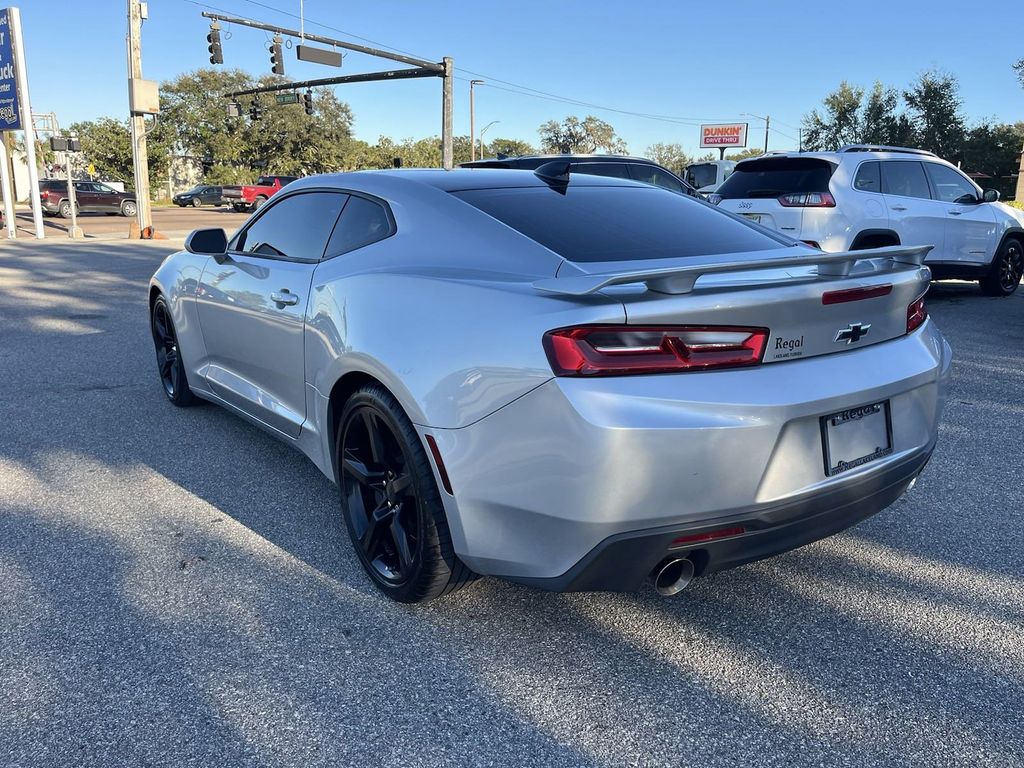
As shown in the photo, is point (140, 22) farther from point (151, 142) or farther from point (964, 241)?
point (151, 142)

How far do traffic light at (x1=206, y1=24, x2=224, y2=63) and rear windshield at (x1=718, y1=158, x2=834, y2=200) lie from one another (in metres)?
21.5

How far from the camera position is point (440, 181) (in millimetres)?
3377

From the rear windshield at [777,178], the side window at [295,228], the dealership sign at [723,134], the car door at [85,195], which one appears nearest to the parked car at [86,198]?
the car door at [85,195]

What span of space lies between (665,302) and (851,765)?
4.21 feet

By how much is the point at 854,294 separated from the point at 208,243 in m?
3.26

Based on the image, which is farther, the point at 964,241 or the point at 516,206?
the point at 964,241

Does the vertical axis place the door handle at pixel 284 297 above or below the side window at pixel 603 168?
below

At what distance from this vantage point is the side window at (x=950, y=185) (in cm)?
982

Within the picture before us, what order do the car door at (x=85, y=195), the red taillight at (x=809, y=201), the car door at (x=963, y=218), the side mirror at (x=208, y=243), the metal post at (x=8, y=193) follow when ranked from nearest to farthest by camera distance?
the side mirror at (x=208, y=243), the red taillight at (x=809, y=201), the car door at (x=963, y=218), the metal post at (x=8, y=193), the car door at (x=85, y=195)

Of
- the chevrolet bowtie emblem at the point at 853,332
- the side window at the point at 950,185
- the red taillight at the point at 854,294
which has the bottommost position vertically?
the chevrolet bowtie emblem at the point at 853,332

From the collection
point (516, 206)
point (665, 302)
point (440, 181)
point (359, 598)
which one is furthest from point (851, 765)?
point (440, 181)

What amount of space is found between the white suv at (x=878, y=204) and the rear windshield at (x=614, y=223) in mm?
5915

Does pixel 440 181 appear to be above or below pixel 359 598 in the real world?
above

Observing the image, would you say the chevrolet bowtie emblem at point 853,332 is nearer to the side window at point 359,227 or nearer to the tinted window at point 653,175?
the side window at point 359,227
